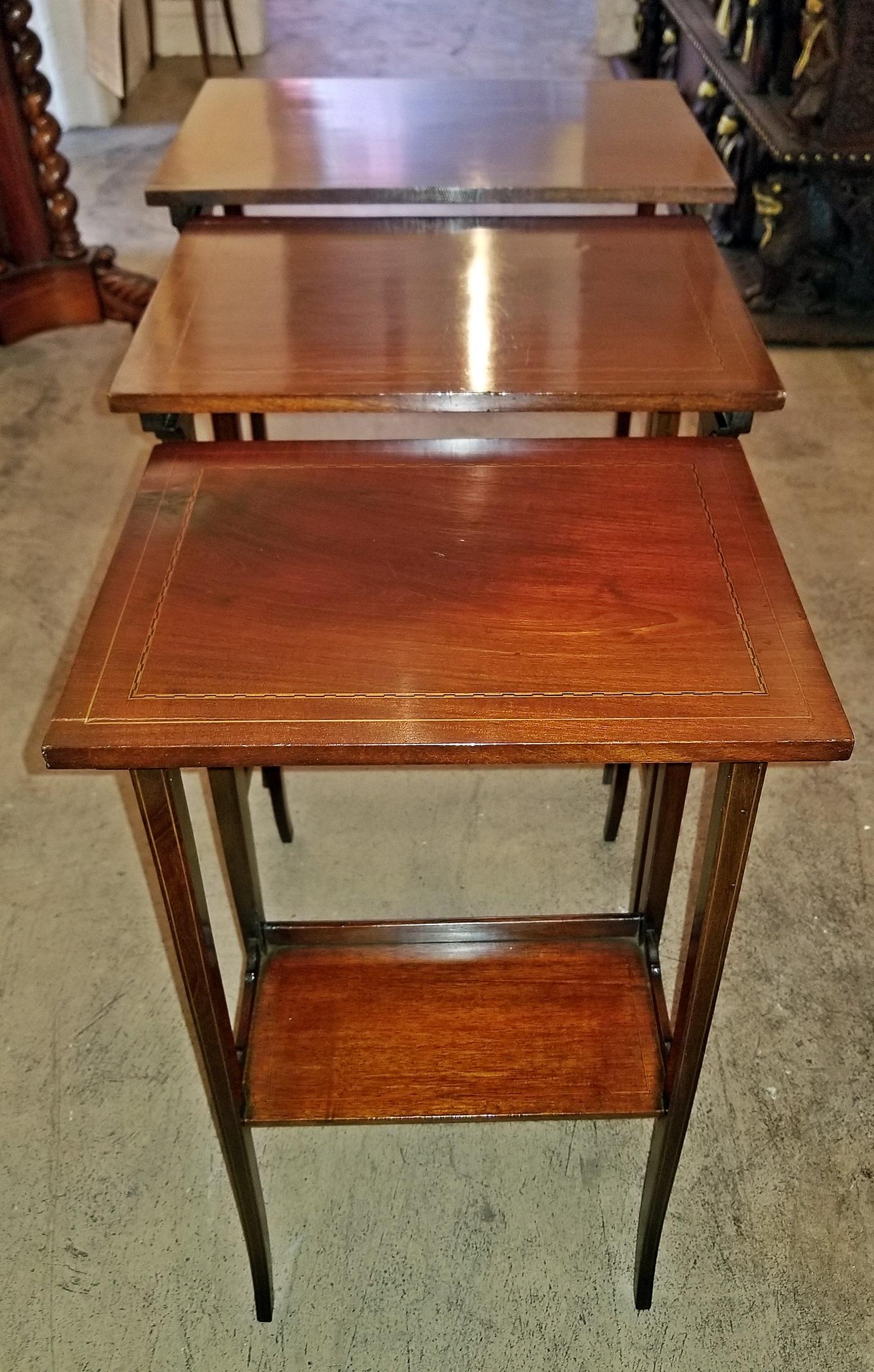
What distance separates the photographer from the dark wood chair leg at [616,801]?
195 centimetres

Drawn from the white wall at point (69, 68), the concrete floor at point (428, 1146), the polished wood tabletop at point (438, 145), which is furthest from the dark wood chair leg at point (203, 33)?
the concrete floor at point (428, 1146)

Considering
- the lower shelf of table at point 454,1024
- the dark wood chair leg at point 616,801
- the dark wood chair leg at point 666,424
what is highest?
the dark wood chair leg at point 666,424

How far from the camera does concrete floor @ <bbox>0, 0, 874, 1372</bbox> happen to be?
1.44 metres

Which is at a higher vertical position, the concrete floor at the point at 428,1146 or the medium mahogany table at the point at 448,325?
the medium mahogany table at the point at 448,325

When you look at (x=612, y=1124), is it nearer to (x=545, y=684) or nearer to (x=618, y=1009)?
(x=618, y=1009)

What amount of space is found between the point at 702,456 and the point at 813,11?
2380 mm

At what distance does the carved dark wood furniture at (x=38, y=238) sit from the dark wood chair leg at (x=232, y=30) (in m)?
2.32

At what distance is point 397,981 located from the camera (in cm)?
150

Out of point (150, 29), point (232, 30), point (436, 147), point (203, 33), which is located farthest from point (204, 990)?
point (150, 29)

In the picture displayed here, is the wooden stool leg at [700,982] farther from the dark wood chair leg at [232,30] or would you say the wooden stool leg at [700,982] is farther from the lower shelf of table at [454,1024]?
the dark wood chair leg at [232,30]

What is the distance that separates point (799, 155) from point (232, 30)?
344 cm

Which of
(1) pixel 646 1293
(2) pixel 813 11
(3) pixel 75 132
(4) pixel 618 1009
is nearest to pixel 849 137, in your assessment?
(2) pixel 813 11

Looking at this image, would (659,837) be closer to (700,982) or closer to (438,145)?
(700,982)

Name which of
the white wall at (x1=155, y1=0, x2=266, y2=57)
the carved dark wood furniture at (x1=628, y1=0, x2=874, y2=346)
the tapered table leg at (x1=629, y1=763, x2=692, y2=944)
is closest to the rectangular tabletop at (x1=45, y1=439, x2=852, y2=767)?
the tapered table leg at (x1=629, y1=763, x2=692, y2=944)
